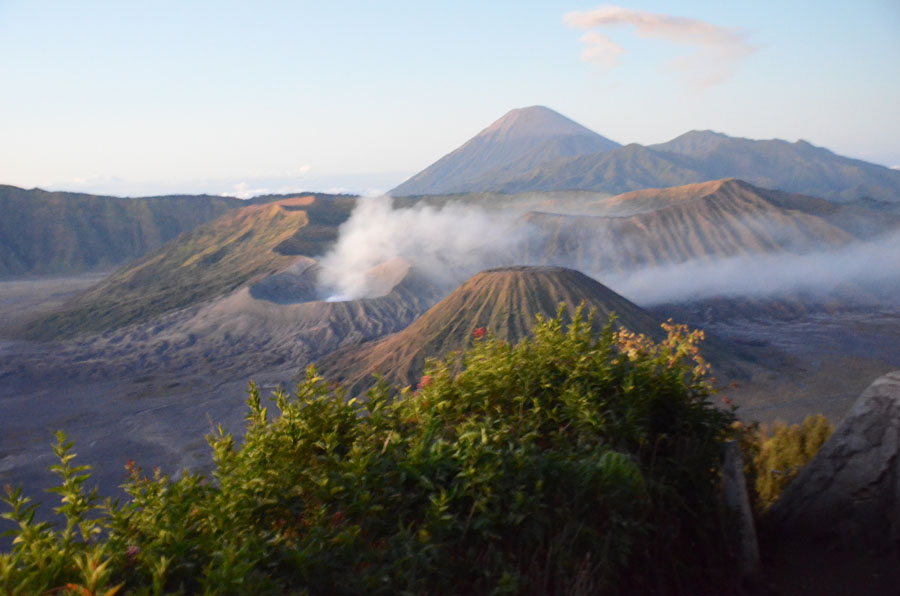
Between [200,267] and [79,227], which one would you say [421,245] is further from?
[79,227]

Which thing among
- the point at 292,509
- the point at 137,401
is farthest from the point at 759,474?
the point at 137,401

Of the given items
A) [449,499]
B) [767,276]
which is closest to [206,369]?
[449,499]

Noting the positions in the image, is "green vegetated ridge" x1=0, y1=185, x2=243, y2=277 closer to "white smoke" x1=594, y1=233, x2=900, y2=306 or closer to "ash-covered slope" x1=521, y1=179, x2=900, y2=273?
"ash-covered slope" x1=521, y1=179, x2=900, y2=273

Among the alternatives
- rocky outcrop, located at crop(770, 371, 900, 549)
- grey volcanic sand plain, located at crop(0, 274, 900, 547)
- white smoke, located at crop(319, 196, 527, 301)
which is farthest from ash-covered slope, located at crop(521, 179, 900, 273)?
rocky outcrop, located at crop(770, 371, 900, 549)

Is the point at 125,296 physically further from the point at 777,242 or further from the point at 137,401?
the point at 777,242

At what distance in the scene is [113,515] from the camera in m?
3.20

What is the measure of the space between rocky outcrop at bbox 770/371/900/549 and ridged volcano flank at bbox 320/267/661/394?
2408 centimetres

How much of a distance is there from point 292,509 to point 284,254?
61407 mm

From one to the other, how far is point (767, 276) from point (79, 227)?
9715cm

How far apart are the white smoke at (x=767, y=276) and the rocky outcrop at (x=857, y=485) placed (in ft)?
146

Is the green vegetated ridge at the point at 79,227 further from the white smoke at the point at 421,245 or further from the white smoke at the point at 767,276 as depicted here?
the white smoke at the point at 767,276

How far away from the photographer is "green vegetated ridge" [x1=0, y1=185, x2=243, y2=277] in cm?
9681

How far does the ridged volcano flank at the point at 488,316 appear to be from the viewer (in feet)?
102

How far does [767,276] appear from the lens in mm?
55750
